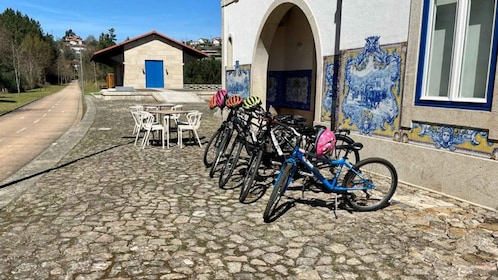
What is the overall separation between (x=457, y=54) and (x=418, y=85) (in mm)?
663

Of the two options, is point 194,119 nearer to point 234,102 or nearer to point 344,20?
point 234,102

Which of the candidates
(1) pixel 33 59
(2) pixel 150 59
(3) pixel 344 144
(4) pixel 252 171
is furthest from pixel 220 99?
(1) pixel 33 59

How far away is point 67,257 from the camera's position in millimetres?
3316

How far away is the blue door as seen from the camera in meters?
34.1

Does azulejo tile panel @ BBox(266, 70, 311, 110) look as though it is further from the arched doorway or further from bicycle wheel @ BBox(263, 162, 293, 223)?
bicycle wheel @ BBox(263, 162, 293, 223)

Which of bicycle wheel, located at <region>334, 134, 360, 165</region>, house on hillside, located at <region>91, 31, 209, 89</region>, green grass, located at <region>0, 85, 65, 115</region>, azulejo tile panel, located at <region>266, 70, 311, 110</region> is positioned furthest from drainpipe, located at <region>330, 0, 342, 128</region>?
house on hillside, located at <region>91, 31, 209, 89</region>

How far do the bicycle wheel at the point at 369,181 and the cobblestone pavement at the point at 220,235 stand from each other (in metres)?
0.15

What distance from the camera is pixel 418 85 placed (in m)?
5.36

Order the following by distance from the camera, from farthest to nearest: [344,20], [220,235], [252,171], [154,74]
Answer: [154,74] → [344,20] → [252,171] → [220,235]

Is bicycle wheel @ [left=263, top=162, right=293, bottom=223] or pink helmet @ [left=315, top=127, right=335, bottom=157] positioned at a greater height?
pink helmet @ [left=315, top=127, right=335, bottom=157]

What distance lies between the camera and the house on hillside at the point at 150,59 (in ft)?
109

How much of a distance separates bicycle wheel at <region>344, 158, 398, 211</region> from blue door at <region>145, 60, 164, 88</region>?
31722 millimetres

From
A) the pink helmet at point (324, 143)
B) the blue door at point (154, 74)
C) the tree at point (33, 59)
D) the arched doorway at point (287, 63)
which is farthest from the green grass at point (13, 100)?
the pink helmet at point (324, 143)

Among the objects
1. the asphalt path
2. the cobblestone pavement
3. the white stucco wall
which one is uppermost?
the white stucco wall
